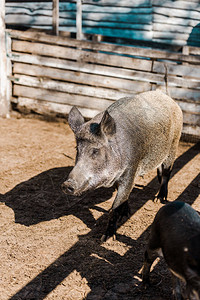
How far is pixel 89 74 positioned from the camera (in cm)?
769

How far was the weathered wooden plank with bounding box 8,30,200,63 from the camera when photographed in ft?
23.4

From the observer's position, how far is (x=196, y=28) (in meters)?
9.99

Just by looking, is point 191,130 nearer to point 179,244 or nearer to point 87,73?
point 87,73

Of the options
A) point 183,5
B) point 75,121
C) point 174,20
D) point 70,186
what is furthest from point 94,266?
point 183,5

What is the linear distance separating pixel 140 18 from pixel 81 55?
3.07 m

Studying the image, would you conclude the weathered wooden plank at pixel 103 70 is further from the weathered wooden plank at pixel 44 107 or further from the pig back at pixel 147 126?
the pig back at pixel 147 126

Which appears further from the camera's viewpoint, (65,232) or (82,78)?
(82,78)

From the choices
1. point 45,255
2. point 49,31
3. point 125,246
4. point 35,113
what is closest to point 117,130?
point 125,246

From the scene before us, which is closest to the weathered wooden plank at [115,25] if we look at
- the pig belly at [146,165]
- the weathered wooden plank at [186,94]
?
the weathered wooden plank at [186,94]

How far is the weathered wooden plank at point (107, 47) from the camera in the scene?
7.13 m

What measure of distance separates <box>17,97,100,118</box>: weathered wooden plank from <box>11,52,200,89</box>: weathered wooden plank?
785 millimetres

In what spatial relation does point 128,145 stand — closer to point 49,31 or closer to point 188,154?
point 188,154

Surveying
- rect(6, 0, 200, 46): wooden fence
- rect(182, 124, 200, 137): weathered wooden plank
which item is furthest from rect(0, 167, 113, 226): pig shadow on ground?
rect(6, 0, 200, 46): wooden fence

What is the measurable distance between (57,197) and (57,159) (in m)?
1.31
